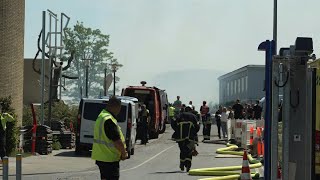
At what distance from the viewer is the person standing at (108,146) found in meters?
9.02

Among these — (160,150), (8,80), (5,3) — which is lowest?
(160,150)

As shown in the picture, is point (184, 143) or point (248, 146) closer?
point (184, 143)

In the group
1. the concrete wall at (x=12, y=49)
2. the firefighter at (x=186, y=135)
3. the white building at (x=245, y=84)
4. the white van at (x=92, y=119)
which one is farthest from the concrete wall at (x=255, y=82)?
the firefighter at (x=186, y=135)

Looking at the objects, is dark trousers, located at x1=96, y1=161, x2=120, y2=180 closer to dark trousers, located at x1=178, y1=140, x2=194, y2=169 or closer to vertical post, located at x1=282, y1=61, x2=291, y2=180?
vertical post, located at x1=282, y1=61, x2=291, y2=180

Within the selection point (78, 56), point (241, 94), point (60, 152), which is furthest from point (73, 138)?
point (78, 56)

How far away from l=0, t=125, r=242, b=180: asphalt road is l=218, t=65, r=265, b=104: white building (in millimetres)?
36572

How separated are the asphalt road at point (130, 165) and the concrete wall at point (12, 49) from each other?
211 inches

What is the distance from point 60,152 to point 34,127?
2039 millimetres

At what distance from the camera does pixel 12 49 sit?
27.1 metres

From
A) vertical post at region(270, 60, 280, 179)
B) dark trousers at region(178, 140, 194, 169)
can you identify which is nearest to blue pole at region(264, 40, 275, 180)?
vertical post at region(270, 60, 280, 179)

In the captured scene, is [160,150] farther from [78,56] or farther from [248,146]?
[78,56]

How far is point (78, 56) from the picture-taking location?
3932 inches

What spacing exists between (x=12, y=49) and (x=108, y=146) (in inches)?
750

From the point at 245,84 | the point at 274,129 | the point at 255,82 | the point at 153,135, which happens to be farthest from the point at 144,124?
the point at 245,84
